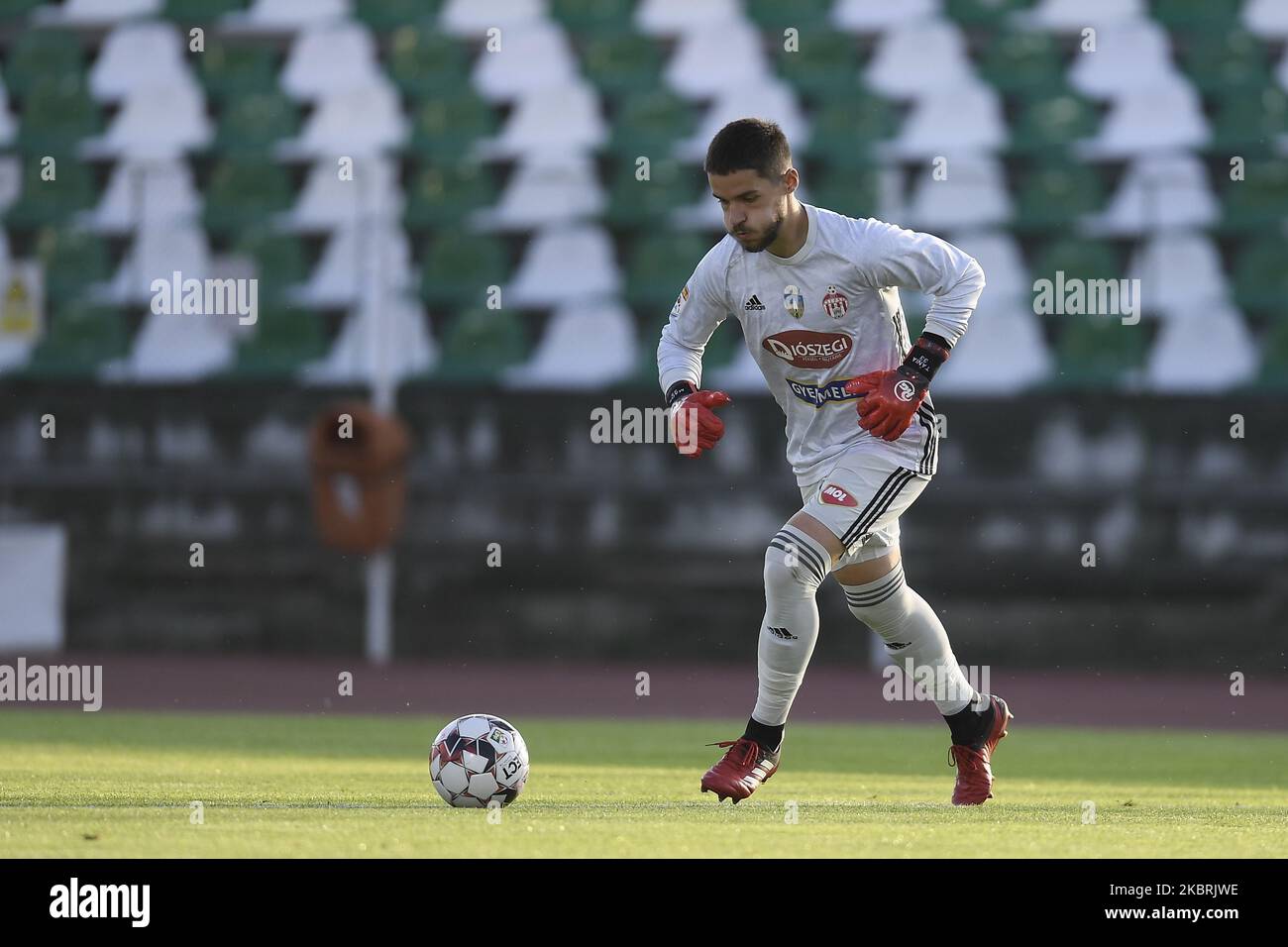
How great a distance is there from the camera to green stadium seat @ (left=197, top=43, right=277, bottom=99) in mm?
17609

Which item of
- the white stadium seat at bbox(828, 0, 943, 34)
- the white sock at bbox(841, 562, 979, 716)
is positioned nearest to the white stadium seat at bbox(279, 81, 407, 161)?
the white stadium seat at bbox(828, 0, 943, 34)

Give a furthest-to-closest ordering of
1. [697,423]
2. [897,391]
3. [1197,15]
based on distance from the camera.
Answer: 1. [1197,15]
2. [697,423]
3. [897,391]

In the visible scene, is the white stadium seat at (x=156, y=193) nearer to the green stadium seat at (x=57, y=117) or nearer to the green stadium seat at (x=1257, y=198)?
the green stadium seat at (x=57, y=117)

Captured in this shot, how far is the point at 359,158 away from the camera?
14.9 m

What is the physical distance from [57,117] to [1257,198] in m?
11.1

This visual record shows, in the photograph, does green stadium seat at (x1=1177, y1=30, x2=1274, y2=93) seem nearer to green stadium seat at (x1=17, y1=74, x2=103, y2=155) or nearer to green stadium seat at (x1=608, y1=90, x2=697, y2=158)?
green stadium seat at (x1=608, y1=90, x2=697, y2=158)

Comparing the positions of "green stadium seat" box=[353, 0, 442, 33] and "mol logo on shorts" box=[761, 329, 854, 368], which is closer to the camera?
"mol logo on shorts" box=[761, 329, 854, 368]

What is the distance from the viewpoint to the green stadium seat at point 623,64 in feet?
57.2

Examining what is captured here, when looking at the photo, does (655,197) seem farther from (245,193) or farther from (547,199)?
(245,193)

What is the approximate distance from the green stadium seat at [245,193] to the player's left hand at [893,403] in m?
12.1

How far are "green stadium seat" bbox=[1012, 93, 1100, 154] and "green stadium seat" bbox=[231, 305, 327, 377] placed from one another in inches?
252

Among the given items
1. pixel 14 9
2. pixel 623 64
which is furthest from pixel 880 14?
pixel 14 9

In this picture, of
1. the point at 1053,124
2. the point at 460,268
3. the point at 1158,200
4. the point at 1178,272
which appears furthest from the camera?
the point at 1053,124

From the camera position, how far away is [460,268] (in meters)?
15.8
